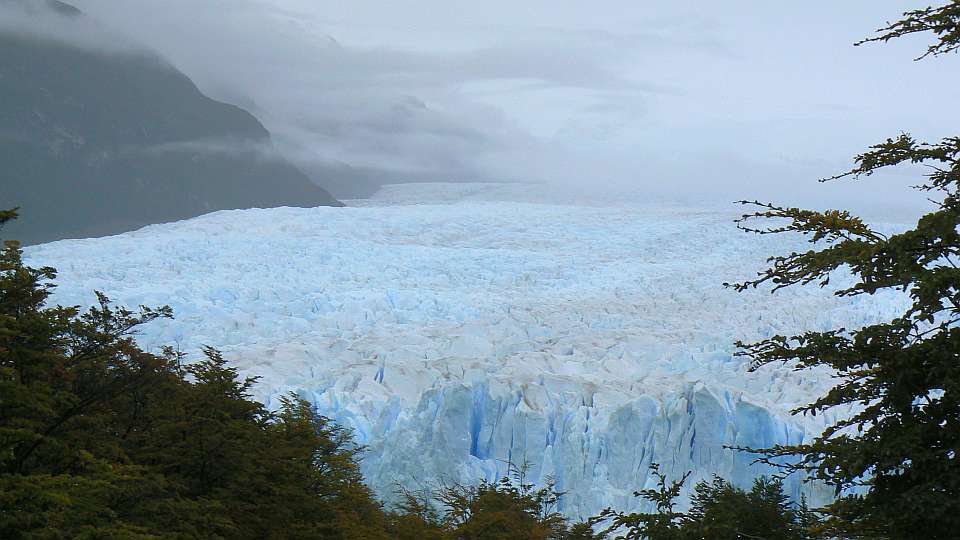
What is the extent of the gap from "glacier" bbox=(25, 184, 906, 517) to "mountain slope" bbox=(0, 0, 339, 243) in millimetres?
59150

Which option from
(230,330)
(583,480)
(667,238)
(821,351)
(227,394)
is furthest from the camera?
(667,238)

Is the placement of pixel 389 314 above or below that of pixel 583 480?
above

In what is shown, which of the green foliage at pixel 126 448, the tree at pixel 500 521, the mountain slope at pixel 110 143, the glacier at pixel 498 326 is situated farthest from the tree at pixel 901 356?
the mountain slope at pixel 110 143

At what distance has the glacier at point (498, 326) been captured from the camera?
21422mm

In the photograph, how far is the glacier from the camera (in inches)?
843

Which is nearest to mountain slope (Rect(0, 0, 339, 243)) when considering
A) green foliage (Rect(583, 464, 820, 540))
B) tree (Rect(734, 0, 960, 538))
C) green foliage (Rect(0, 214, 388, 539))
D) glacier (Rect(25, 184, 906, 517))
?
glacier (Rect(25, 184, 906, 517))

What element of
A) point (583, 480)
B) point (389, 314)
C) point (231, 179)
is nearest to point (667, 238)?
point (389, 314)

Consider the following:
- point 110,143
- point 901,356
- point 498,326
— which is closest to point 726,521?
point 901,356

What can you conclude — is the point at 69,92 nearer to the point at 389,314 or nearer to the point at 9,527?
the point at 389,314

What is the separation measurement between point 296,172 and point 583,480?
10688 centimetres

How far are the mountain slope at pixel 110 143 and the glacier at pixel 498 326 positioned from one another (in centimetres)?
5915

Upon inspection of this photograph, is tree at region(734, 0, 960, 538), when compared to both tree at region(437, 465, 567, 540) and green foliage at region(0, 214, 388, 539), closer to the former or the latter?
green foliage at region(0, 214, 388, 539)

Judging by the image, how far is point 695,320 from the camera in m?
28.7

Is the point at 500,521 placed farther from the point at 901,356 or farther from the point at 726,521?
the point at 901,356
